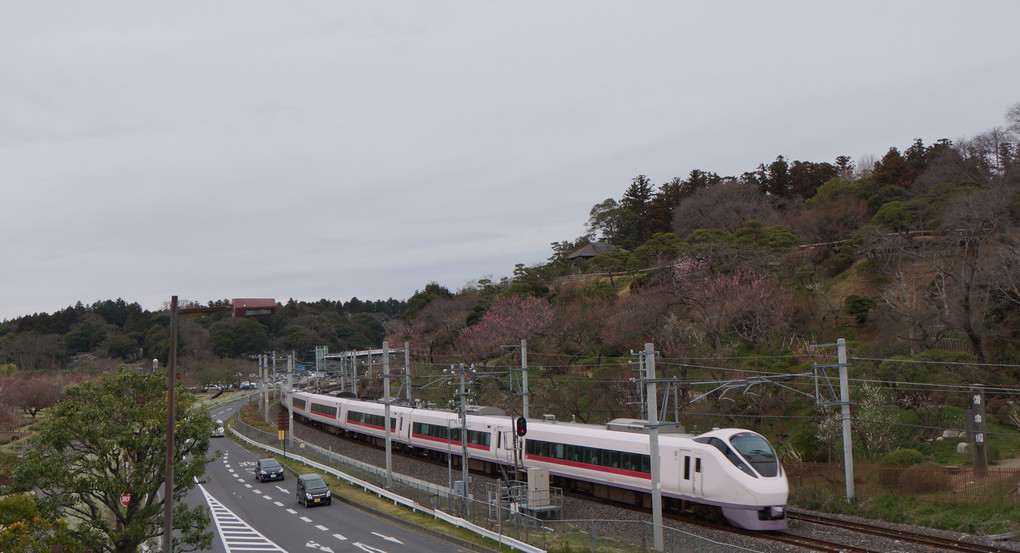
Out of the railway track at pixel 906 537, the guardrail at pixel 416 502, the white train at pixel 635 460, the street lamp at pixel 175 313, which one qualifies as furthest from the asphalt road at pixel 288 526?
the railway track at pixel 906 537

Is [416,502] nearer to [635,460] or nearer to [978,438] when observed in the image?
[635,460]

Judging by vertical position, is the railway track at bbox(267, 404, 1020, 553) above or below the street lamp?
below

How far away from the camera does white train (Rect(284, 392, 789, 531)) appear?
62.8 ft

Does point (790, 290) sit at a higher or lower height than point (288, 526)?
higher

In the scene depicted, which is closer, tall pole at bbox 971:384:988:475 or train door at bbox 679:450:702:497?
train door at bbox 679:450:702:497

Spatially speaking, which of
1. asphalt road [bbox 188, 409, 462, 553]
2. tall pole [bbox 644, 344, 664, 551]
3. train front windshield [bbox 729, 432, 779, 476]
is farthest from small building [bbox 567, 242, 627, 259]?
tall pole [bbox 644, 344, 664, 551]

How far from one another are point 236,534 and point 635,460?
13490mm

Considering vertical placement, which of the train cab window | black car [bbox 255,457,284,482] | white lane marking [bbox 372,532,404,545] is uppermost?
the train cab window

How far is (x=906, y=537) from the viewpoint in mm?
17656

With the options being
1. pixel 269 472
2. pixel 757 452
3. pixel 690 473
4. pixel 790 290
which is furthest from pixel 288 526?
pixel 790 290

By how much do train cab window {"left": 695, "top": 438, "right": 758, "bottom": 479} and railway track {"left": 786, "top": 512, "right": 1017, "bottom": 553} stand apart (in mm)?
2948

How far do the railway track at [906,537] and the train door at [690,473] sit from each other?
10.7 ft

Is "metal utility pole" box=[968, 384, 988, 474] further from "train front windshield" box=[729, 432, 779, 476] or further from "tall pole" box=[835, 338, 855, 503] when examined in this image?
"train front windshield" box=[729, 432, 779, 476]

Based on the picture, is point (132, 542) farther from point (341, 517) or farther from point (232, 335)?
point (232, 335)
